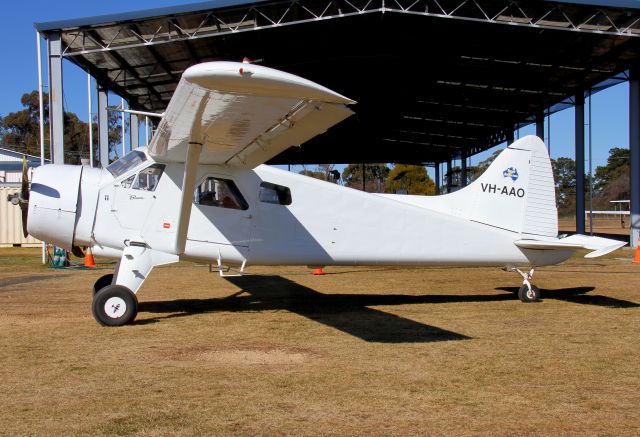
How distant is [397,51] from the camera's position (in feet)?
80.4

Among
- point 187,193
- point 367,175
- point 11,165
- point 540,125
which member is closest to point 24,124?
point 11,165

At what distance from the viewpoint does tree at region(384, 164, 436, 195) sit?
231 feet

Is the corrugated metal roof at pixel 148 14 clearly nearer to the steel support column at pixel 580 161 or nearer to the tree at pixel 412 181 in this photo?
the steel support column at pixel 580 161

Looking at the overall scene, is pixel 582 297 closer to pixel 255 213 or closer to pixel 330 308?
pixel 330 308

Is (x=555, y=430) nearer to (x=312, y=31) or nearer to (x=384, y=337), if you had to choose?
(x=384, y=337)

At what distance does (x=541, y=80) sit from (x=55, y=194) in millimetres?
24857

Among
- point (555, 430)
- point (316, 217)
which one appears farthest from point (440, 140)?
point (555, 430)

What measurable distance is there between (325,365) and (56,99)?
603 inches

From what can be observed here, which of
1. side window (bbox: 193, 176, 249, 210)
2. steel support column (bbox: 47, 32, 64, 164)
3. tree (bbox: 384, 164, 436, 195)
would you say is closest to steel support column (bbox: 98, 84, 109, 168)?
steel support column (bbox: 47, 32, 64, 164)

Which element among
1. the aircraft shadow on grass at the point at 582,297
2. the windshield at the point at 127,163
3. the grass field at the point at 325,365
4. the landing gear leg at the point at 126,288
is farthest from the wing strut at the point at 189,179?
the aircraft shadow on grass at the point at 582,297

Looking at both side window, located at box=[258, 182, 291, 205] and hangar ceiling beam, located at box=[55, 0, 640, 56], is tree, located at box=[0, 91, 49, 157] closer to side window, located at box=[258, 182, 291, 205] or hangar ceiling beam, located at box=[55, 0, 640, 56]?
hangar ceiling beam, located at box=[55, 0, 640, 56]

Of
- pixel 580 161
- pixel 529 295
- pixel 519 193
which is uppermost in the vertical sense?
pixel 580 161

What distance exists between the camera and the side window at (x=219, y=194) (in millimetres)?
9125

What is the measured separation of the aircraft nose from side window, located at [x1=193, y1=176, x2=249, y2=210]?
5.59ft
